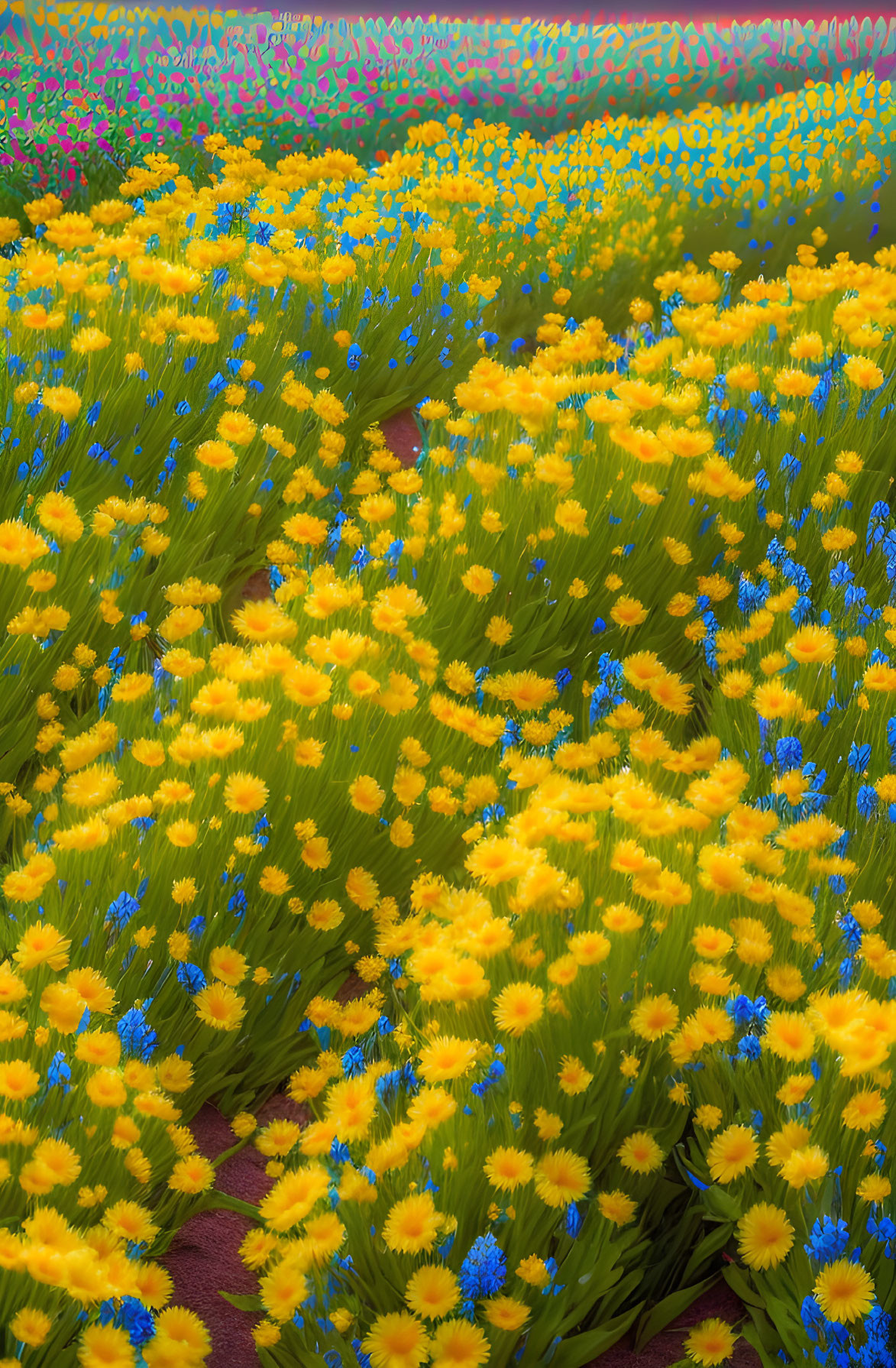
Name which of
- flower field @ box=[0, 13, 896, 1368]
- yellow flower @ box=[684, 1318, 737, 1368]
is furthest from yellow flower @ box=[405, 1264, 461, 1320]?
yellow flower @ box=[684, 1318, 737, 1368]

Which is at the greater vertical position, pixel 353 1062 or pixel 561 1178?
pixel 561 1178

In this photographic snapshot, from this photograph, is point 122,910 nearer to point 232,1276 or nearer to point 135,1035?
point 135,1035

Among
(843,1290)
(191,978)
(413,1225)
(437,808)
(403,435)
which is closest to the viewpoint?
(843,1290)

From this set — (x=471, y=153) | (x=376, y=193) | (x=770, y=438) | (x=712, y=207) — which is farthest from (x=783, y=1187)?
(x=471, y=153)

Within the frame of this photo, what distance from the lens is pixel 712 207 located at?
681 centimetres

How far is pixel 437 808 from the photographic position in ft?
9.55

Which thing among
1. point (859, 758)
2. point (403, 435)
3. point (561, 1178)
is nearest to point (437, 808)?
point (859, 758)

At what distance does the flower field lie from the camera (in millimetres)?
1886

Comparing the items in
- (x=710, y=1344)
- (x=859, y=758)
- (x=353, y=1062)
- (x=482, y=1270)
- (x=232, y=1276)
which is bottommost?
(x=232, y=1276)

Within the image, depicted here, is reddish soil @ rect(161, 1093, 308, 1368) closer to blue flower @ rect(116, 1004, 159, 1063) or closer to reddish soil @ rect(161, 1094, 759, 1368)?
reddish soil @ rect(161, 1094, 759, 1368)

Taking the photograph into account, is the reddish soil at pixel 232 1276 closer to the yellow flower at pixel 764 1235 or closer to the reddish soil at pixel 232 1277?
the reddish soil at pixel 232 1277

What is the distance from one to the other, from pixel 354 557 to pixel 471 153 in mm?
5367

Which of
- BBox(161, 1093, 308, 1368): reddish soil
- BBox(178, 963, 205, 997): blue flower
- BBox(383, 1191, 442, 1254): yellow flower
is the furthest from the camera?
BBox(178, 963, 205, 997): blue flower

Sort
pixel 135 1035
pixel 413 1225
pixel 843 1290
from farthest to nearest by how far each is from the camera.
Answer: pixel 135 1035
pixel 413 1225
pixel 843 1290
